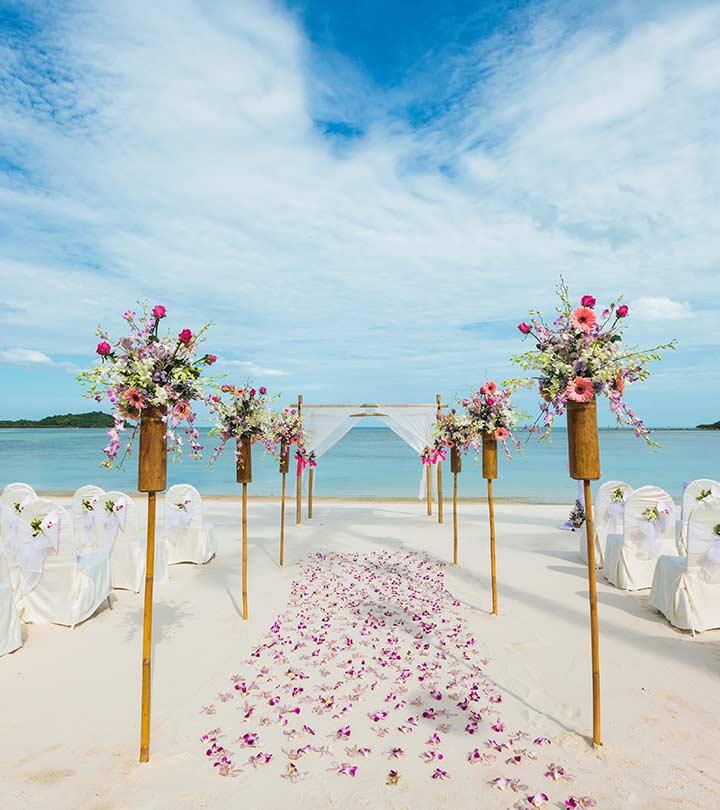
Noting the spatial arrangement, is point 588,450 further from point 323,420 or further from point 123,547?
point 323,420

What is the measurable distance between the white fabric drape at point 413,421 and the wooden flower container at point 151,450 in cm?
1072

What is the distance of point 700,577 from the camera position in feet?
18.4

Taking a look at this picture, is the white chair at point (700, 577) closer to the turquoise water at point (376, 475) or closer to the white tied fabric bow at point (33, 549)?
the white tied fabric bow at point (33, 549)

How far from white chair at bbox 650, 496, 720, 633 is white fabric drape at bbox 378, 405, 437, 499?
8570mm

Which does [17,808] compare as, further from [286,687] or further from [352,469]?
[352,469]

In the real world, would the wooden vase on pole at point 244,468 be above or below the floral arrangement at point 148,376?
below

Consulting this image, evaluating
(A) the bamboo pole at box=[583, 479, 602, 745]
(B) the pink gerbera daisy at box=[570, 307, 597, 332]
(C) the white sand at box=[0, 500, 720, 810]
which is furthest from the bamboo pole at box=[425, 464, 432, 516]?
(B) the pink gerbera daisy at box=[570, 307, 597, 332]

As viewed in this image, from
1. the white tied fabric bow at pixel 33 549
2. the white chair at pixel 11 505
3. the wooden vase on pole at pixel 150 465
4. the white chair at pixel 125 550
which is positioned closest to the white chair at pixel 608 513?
the white chair at pixel 125 550

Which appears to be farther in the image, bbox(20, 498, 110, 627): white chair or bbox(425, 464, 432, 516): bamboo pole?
bbox(425, 464, 432, 516): bamboo pole

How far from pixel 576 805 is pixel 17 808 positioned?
3029 millimetres

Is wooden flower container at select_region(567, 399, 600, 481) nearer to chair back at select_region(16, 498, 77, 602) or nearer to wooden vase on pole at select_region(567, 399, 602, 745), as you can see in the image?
wooden vase on pole at select_region(567, 399, 602, 745)

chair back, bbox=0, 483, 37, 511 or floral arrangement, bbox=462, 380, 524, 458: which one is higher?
floral arrangement, bbox=462, 380, 524, 458

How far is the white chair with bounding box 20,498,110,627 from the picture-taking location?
5.74 metres

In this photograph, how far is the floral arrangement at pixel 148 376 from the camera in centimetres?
352
